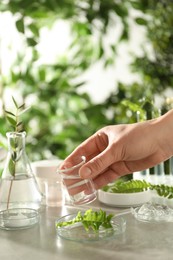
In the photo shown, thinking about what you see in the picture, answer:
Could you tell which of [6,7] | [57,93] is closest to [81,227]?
[6,7]

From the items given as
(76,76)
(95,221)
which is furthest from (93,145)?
(76,76)

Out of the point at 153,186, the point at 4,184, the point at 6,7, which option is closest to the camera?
the point at 4,184

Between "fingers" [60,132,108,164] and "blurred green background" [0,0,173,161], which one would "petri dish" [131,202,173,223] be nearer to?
"fingers" [60,132,108,164]

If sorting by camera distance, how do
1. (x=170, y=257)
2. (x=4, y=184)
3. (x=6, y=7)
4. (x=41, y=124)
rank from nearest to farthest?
(x=170, y=257) → (x=4, y=184) → (x=6, y=7) → (x=41, y=124)

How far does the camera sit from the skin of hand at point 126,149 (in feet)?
4.68

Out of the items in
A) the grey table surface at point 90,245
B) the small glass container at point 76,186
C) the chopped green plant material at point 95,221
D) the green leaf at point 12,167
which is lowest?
the grey table surface at point 90,245

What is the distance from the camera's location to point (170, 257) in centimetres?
107

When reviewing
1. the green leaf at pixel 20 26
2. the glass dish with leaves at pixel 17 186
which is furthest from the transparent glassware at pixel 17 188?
the green leaf at pixel 20 26

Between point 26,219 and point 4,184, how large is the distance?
112 millimetres

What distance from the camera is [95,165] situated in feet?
4.54

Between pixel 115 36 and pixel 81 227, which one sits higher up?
pixel 115 36

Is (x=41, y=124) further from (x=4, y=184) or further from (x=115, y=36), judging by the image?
(x=4, y=184)

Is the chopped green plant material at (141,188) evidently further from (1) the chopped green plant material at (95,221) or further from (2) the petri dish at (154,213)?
(1) the chopped green plant material at (95,221)

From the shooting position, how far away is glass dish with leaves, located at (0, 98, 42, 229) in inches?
51.9
